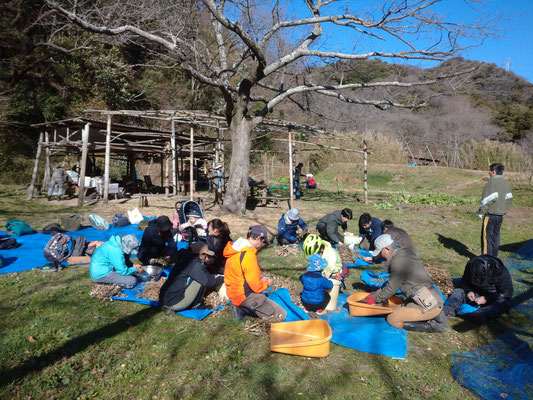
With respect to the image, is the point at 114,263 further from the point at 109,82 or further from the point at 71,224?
the point at 109,82

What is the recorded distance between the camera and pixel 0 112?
18062 millimetres

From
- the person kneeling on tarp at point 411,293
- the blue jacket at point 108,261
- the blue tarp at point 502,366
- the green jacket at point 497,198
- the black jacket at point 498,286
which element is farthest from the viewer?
the green jacket at point 497,198

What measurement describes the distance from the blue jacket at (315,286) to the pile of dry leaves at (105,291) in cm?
250

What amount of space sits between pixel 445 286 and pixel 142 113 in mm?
10992

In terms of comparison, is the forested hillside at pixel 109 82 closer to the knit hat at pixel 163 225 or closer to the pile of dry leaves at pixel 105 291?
the knit hat at pixel 163 225

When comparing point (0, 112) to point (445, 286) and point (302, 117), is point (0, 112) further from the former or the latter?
point (445, 286)

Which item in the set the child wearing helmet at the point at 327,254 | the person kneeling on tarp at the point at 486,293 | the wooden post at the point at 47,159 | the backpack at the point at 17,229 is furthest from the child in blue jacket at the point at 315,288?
the wooden post at the point at 47,159

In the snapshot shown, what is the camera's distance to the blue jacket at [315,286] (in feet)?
13.1

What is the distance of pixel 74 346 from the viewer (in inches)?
130

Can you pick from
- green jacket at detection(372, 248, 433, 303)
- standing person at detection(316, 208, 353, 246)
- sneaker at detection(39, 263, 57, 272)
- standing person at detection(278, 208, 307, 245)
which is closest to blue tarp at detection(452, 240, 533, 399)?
green jacket at detection(372, 248, 433, 303)

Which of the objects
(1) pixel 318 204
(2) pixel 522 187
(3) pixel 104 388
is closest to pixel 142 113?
(1) pixel 318 204

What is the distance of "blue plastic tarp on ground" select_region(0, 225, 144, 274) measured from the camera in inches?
224

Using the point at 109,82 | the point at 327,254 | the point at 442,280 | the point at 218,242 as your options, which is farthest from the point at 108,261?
the point at 109,82

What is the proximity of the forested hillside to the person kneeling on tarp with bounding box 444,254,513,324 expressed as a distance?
639 centimetres
